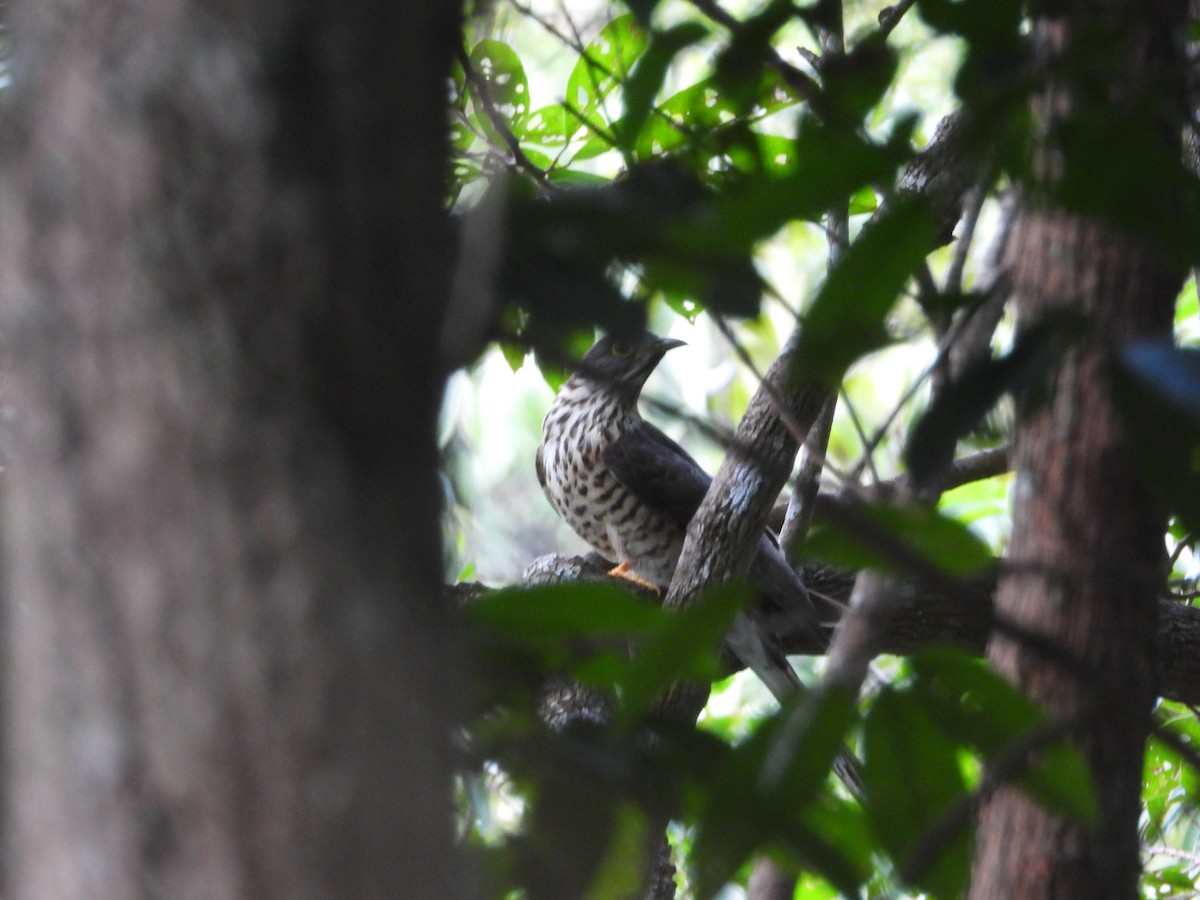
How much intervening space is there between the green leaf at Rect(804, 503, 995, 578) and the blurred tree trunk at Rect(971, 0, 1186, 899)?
0.23 meters

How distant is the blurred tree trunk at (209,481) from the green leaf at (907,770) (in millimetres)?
417

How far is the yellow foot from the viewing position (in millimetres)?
4121

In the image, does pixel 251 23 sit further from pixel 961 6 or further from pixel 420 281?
pixel 961 6

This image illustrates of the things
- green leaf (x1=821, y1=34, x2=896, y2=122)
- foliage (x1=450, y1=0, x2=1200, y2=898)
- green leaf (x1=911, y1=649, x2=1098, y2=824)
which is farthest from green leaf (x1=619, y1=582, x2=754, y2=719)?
green leaf (x1=821, y1=34, x2=896, y2=122)

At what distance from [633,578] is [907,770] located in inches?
129

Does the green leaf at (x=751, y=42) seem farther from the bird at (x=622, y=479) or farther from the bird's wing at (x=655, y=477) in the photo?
the bird's wing at (x=655, y=477)

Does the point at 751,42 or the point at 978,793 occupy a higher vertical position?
the point at 751,42

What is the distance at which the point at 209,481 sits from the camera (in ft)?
1.80

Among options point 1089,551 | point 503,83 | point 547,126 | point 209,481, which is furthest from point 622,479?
point 209,481

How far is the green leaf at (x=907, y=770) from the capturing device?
890mm

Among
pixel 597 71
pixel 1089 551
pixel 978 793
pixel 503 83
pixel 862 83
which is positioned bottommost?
pixel 978 793

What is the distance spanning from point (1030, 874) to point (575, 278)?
2.19 ft

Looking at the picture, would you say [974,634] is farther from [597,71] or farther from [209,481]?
[209,481]

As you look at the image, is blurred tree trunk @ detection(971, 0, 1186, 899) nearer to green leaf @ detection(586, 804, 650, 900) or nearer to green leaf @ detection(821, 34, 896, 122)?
green leaf @ detection(821, 34, 896, 122)
